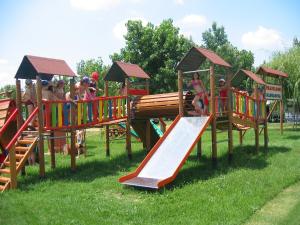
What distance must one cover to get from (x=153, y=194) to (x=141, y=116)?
5.49 metres

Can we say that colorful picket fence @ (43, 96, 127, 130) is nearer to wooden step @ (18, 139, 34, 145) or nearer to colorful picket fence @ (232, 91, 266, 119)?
wooden step @ (18, 139, 34, 145)

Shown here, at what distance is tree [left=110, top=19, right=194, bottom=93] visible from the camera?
3159cm

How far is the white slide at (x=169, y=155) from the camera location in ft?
29.2

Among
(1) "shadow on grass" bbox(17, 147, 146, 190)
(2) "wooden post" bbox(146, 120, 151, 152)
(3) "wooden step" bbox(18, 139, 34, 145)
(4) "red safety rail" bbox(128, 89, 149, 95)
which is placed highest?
(4) "red safety rail" bbox(128, 89, 149, 95)

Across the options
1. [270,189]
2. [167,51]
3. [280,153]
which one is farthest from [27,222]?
[167,51]

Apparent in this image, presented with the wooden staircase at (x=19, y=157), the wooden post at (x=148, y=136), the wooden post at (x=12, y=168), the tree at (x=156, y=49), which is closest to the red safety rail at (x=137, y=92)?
the wooden post at (x=148, y=136)

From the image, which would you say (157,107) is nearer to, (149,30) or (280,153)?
(280,153)

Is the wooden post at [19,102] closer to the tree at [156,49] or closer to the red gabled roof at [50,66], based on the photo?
the red gabled roof at [50,66]

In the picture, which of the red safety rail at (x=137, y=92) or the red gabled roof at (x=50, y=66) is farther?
the red safety rail at (x=137, y=92)

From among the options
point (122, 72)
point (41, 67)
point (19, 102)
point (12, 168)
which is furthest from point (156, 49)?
point (12, 168)

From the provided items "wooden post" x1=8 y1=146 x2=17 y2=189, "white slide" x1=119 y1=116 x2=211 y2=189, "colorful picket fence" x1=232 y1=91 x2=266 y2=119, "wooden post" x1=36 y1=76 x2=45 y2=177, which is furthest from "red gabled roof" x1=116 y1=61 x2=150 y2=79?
"wooden post" x1=8 y1=146 x2=17 y2=189

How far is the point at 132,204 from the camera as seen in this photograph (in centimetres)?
771

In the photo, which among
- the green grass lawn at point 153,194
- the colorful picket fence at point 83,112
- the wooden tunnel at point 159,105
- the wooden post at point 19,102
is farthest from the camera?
the wooden tunnel at point 159,105

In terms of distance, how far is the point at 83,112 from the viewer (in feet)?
37.8
